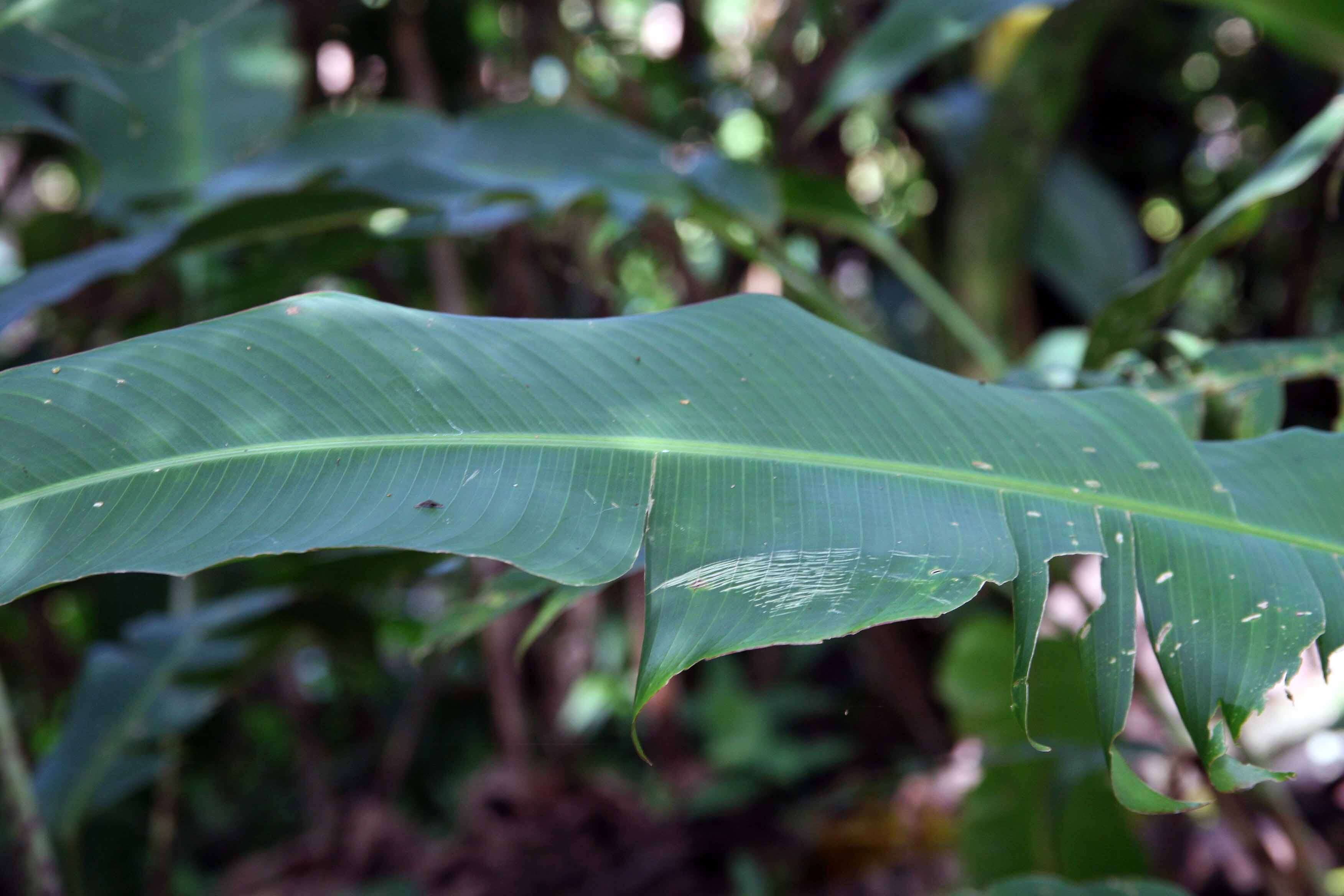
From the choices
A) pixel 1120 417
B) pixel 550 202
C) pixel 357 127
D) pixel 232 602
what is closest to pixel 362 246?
pixel 357 127

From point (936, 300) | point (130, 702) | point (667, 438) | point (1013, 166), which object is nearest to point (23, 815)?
point (130, 702)

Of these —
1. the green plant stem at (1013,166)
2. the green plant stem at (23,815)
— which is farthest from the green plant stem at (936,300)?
the green plant stem at (23,815)

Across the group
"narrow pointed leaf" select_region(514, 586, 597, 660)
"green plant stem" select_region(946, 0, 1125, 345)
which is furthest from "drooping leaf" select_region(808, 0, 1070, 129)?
"narrow pointed leaf" select_region(514, 586, 597, 660)

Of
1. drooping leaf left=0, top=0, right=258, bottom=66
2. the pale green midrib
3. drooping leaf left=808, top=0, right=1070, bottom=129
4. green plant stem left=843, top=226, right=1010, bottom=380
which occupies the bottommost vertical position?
green plant stem left=843, top=226, right=1010, bottom=380

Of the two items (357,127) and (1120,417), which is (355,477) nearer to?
(1120,417)

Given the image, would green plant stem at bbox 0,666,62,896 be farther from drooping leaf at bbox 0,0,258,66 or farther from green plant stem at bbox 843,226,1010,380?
green plant stem at bbox 843,226,1010,380
